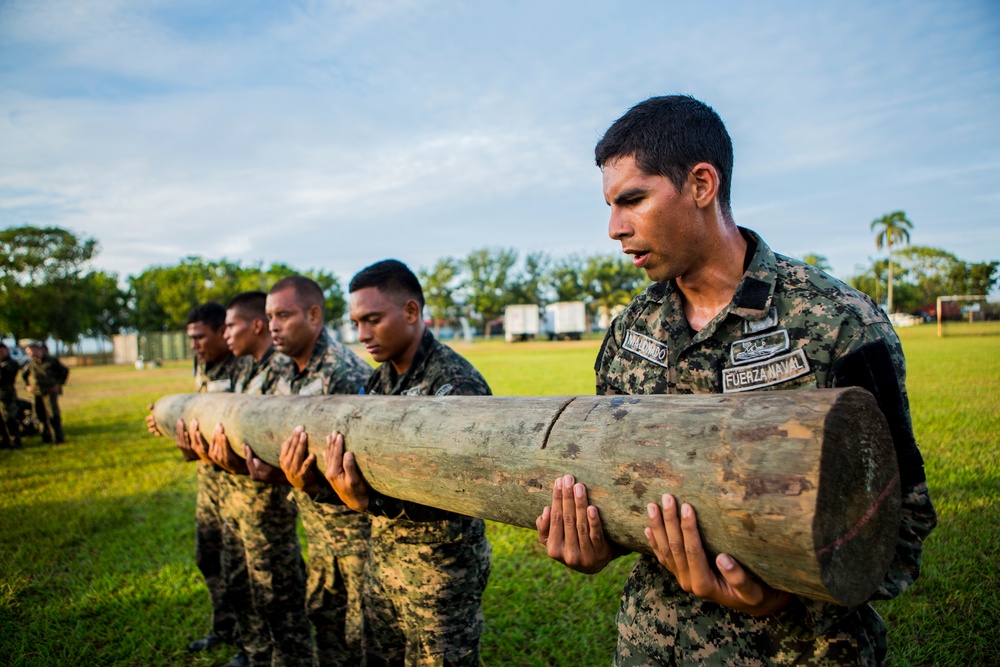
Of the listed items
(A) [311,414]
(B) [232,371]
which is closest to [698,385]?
(A) [311,414]

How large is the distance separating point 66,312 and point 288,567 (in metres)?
42.9

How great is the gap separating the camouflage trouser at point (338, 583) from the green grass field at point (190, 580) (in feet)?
2.97

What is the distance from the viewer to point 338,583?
3119 mm

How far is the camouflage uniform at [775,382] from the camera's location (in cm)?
138

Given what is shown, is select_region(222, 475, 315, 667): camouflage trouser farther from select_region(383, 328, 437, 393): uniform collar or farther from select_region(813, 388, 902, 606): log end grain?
select_region(813, 388, 902, 606): log end grain

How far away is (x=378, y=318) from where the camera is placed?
2949mm

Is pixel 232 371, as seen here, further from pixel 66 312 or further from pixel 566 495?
pixel 66 312

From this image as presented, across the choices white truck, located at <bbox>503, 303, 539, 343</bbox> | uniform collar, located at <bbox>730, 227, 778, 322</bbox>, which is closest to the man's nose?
uniform collar, located at <bbox>730, 227, 778, 322</bbox>

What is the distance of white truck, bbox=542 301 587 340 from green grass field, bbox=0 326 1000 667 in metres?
43.5

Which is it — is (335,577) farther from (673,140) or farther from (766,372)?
(673,140)

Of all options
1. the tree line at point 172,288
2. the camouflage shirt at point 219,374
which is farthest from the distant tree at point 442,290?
the camouflage shirt at point 219,374

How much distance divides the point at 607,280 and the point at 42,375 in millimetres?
55454

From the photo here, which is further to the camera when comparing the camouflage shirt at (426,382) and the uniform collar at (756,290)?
the camouflage shirt at (426,382)

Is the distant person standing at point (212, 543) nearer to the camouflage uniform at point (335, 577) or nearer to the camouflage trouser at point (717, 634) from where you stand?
the camouflage uniform at point (335, 577)
